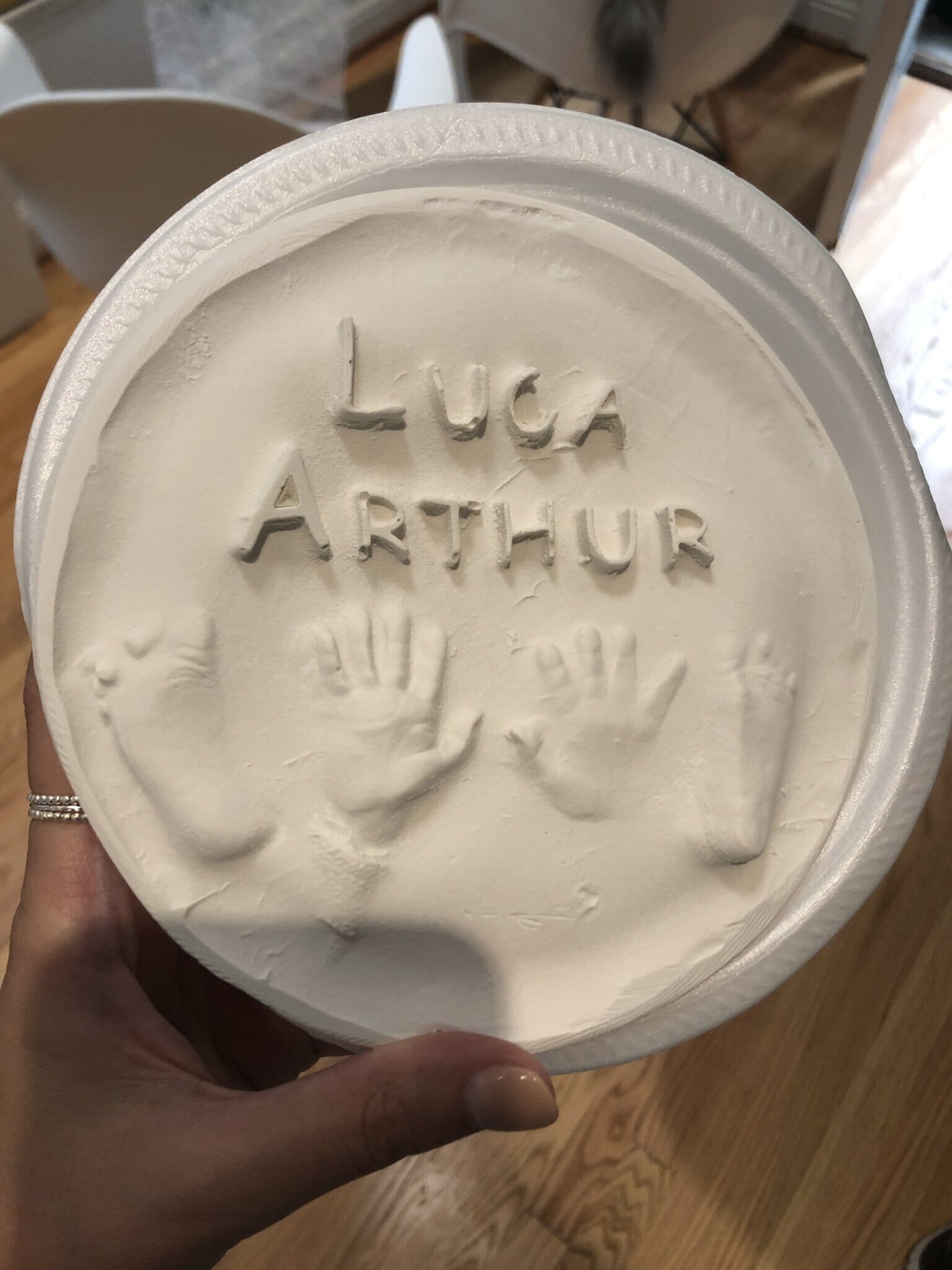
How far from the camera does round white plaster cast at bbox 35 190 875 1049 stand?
56cm

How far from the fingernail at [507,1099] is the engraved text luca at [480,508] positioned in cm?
30

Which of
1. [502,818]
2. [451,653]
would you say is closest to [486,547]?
[451,653]

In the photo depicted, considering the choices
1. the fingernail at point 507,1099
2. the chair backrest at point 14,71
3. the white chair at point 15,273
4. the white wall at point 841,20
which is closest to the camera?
the fingernail at point 507,1099

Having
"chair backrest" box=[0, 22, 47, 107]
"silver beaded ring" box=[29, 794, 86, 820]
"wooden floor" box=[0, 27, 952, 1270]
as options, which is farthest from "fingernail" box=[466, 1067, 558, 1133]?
"chair backrest" box=[0, 22, 47, 107]

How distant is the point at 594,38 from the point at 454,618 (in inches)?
40.6

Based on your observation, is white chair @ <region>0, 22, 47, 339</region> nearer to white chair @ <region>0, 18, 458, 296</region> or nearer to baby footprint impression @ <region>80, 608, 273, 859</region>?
white chair @ <region>0, 18, 458, 296</region>

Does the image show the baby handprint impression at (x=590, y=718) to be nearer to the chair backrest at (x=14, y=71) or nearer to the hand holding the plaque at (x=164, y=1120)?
the hand holding the plaque at (x=164, y=1120)

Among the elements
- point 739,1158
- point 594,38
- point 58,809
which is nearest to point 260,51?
point 594,38

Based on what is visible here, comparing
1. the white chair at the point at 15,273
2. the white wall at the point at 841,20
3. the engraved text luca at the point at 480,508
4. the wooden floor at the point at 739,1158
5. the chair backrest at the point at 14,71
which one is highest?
the white wall at the point at 841,20

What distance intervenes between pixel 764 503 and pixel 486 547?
0.59 ft

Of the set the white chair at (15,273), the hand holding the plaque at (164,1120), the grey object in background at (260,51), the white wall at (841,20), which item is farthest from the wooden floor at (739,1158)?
the white wall at (841,20)

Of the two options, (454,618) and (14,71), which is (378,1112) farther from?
(14,71)

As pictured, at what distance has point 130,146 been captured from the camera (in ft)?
2.93

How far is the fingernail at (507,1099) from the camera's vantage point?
→ 1.70 ft
